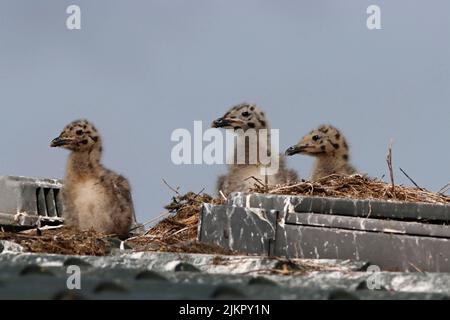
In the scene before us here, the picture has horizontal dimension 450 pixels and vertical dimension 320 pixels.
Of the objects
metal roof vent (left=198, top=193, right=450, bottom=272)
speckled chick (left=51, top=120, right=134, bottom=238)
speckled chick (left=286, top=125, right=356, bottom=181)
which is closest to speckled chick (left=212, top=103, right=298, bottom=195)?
speckled chick (left=286, top=125, right=356, bottom=181)

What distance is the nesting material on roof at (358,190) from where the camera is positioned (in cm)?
1309

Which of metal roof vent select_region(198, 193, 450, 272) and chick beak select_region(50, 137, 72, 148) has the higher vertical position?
chick beak select_region(50, 137, 72, 148)

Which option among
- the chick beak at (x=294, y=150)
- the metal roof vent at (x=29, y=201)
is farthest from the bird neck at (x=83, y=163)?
the chick beak at (x=294, y=150)

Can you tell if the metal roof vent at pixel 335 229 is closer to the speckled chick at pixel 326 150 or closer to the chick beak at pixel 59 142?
the chick beak at pixel 59 142

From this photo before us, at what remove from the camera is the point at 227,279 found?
22.7ft

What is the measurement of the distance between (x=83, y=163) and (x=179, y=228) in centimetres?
155

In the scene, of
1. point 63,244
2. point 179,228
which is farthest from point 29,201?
point 63,244

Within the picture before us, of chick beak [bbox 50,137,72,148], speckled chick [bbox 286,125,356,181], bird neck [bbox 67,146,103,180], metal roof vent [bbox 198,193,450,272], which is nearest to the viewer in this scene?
metal roof vent [bbox 198,193,450,272]

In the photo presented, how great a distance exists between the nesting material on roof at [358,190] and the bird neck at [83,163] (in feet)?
7.05

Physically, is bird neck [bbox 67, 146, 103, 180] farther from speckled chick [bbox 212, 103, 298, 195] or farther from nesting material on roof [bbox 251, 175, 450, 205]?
nesting material on roof [bbox 251, 175, 450, 205]

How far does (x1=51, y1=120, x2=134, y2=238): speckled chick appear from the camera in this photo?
14.1 metres

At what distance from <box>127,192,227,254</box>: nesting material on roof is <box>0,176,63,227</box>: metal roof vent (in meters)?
2.03

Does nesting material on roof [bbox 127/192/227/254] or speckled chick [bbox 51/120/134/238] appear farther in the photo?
speckled chick [bbox 51/120/134/238]

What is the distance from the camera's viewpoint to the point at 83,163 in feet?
48.0
